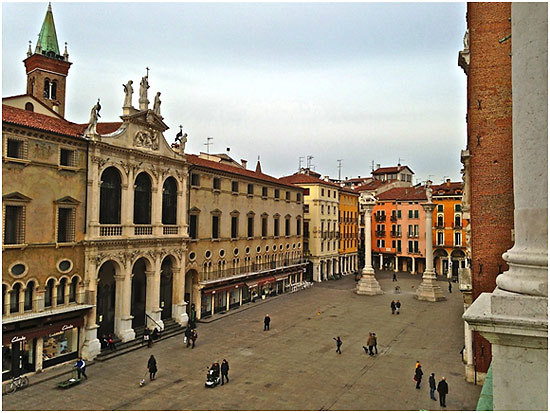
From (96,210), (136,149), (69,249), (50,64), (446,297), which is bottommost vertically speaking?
(446,297)

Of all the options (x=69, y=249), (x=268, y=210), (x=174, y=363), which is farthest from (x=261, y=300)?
(x=69, y=249)

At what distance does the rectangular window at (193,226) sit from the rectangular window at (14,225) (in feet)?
46.6

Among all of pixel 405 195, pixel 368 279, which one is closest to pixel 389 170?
pixel 405 195

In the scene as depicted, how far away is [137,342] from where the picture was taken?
89.0 feet

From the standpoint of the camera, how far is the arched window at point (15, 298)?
20.8 m

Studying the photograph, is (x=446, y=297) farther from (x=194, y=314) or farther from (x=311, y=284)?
(x=194, y=314)

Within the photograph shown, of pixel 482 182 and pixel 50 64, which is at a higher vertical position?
pixel 50 64

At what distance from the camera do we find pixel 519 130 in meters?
4.72

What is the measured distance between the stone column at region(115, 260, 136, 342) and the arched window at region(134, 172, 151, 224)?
11.0 feet

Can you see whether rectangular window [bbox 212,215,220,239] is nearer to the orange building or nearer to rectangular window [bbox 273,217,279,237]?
rectangular window [bbox 273,217,279,237]

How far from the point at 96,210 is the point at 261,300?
74.6 ft

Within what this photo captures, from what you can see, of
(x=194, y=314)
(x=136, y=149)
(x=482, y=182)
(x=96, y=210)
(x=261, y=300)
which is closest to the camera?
Answer: (x=482, y=182)

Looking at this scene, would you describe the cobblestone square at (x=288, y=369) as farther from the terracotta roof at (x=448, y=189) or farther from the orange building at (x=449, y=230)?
the terracotta roof at (x=448, y=189)

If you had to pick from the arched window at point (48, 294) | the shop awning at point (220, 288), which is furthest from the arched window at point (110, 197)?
the shop awning at point (220, 288)
